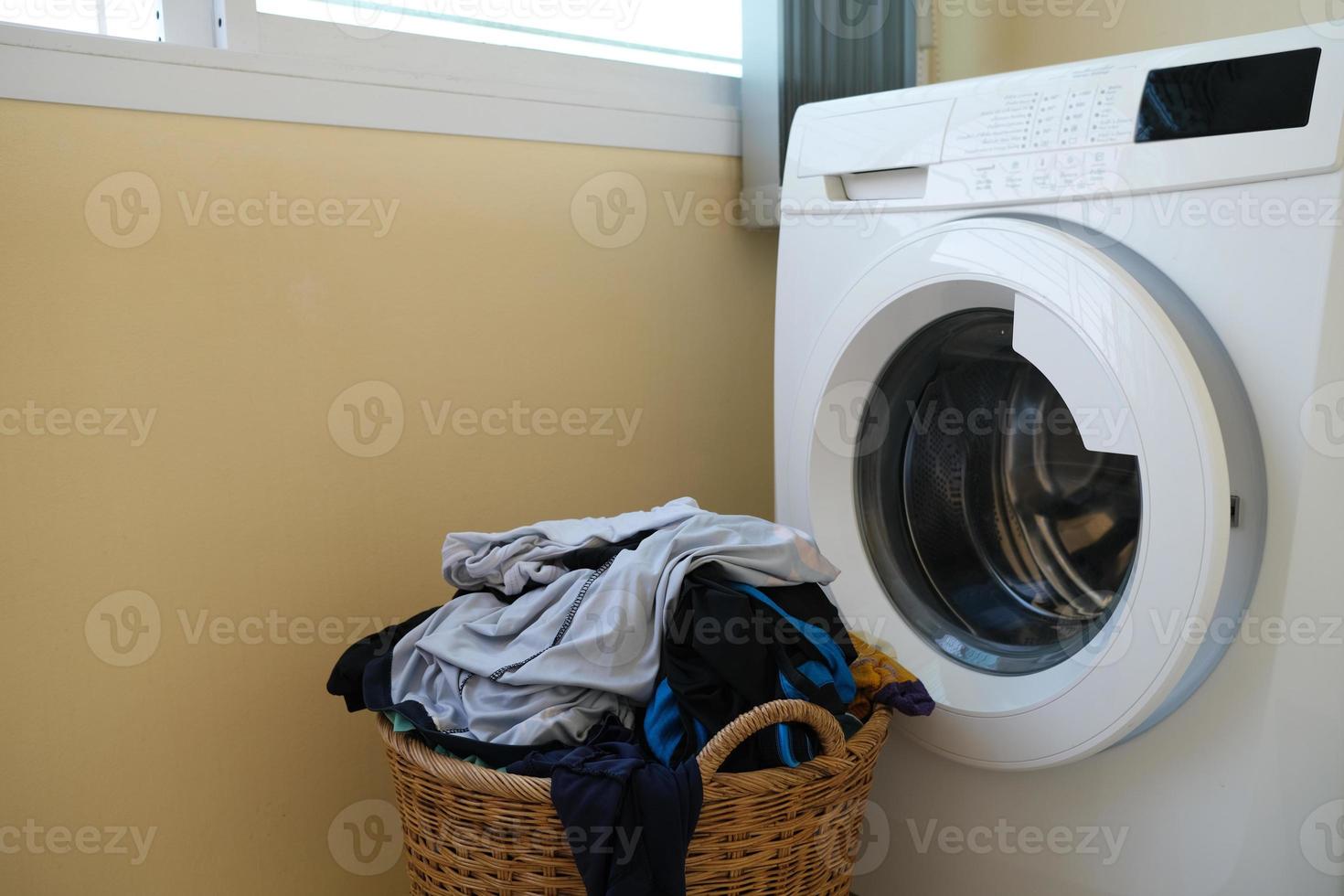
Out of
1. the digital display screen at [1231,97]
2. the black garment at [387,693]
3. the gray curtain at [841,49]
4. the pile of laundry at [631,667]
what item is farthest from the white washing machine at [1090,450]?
the black garment at [387,693]

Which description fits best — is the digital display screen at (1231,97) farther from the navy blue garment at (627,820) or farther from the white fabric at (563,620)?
the navy blue garment at (627,820)

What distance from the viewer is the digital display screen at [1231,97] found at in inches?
37.9

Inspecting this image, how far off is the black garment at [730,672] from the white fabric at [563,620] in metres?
0.03

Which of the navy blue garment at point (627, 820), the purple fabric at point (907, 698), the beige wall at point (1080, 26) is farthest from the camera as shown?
the beige wall at point (1080, 26)

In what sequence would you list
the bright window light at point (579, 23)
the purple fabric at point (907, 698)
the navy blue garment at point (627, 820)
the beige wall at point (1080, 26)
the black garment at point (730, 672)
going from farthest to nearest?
1. the beige wall at point (1080, 26)
2. the bright window light at point (579, 23)
3. the purple fabric at point (907, 698)
4. the black garment at point (730, 672)
5. the navy blue garment at point (627, 820)

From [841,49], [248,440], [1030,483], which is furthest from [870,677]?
[841,49]

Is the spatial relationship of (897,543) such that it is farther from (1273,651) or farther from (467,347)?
(467,347)

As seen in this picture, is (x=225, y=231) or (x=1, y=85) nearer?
(x=1, y=85)

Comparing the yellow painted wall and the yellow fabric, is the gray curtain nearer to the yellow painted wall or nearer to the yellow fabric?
the yellow painted wall

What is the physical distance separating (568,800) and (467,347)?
74 centimetres

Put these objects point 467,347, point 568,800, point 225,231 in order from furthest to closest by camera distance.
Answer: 1. point 467,347
2. point 225,231
3. point 568,800

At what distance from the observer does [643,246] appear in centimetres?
165

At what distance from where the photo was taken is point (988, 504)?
4.35ft

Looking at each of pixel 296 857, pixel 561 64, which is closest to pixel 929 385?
pixel 561 64
